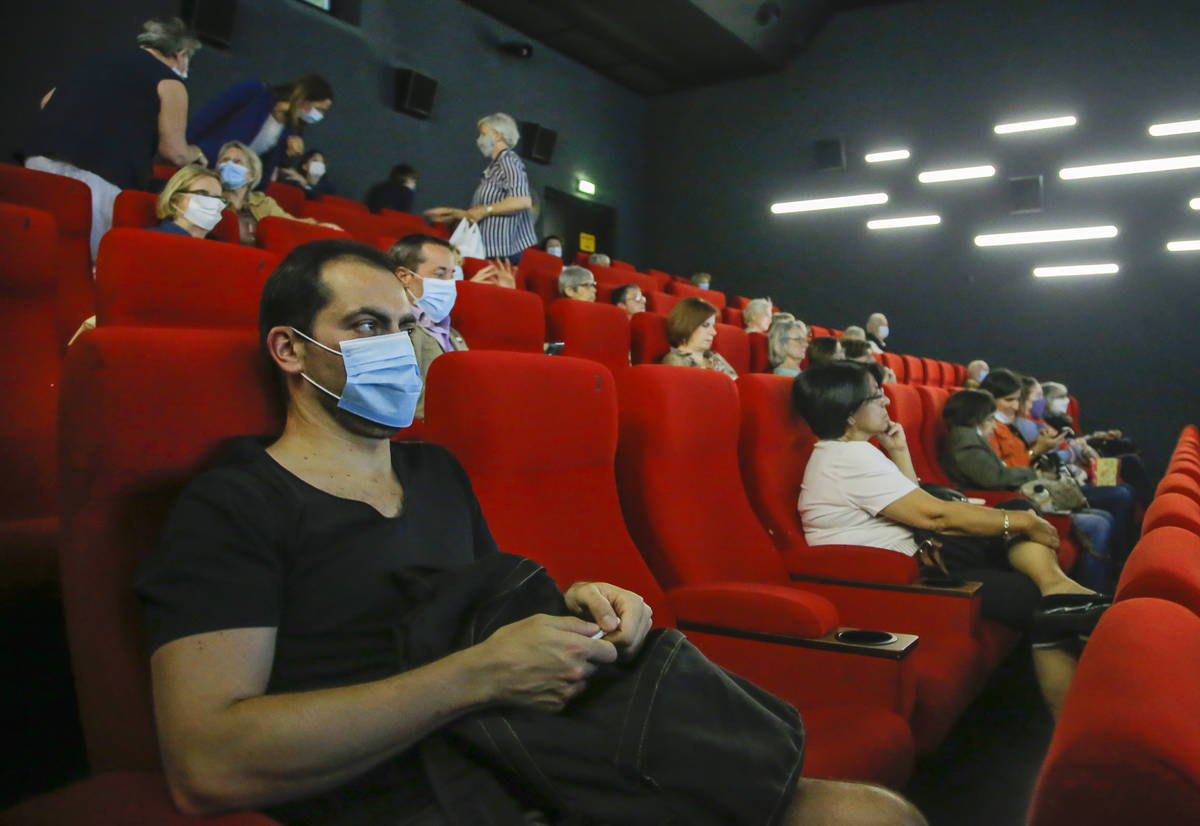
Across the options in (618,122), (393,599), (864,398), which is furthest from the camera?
(618,122)

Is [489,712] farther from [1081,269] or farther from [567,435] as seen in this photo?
[1081,269]

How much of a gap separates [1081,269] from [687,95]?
4.87 metres

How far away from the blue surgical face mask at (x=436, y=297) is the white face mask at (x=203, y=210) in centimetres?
100

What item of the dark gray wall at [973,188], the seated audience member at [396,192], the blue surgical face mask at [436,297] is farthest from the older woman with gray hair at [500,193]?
the dark gray wall at [973,188]

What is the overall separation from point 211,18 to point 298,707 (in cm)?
580

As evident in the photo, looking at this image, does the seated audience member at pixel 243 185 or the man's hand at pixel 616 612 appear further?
the seated audience member at pixel 243 185

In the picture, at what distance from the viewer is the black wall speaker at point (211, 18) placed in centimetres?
522

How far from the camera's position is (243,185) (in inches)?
139

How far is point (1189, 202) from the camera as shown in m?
7.61

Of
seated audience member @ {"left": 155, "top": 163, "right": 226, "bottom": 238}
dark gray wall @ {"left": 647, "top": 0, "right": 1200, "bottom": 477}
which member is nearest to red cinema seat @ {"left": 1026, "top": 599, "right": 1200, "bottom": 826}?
seated audience member @ {"left": 155, "top": 163, "right": 226, "bottom": 238}

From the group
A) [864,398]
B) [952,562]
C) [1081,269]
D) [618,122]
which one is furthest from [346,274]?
[618,122]

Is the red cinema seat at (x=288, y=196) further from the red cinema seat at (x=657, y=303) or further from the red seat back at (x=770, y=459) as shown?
the red seat back at (x=770, y=459)

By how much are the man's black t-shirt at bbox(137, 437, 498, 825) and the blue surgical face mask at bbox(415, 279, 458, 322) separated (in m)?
1.18

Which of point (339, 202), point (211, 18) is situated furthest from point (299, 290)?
point (211, 18)
